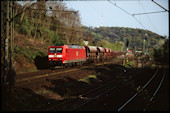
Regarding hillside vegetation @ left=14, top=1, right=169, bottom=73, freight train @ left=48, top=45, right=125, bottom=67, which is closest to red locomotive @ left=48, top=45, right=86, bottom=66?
freight train @ left=48, top=45, right=125, bottom=67

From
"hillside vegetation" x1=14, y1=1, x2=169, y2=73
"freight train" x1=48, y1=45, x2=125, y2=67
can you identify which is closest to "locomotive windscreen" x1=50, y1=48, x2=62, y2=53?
"freight train" x1=48, y1=45, x2=125, y2=67

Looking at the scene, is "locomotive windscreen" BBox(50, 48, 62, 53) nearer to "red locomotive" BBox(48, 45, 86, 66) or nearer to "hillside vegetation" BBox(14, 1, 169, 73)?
A: "red locomotive" BBox(48, 45, 86, 66)

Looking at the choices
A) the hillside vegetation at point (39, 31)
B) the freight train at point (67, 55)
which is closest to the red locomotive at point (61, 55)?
the freight train at point (67, 55)

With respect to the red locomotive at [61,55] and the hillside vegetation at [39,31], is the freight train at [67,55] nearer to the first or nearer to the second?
the red locomotive at [61,55]

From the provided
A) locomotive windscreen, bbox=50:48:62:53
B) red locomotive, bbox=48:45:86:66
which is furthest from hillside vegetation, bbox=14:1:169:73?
locomotive windscreen, bbox=50:48:62:53

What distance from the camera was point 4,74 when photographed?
10328 millimetres

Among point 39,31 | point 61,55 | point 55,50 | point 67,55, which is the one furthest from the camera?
point 39,31

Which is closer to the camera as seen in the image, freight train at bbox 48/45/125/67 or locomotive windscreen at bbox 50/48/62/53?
freight train at bbox 48/45/125/67

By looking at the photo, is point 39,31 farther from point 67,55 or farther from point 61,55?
point 61,55

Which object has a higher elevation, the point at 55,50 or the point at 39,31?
the point at 39,31

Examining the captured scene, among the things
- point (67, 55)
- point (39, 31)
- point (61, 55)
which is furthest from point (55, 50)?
point (39, 31)

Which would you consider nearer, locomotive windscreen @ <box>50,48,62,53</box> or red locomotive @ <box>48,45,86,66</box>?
red locomotive @ <box>48,45,86,66</box>

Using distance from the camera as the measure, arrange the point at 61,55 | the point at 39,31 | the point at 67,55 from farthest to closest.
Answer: the point at 39,31 < the point at 67,55 < the point at 61,55

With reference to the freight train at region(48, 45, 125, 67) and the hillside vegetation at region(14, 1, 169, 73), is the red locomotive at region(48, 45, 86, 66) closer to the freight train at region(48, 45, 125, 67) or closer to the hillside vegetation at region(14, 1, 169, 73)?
the freight train at region(48, 45, 125, 67)
